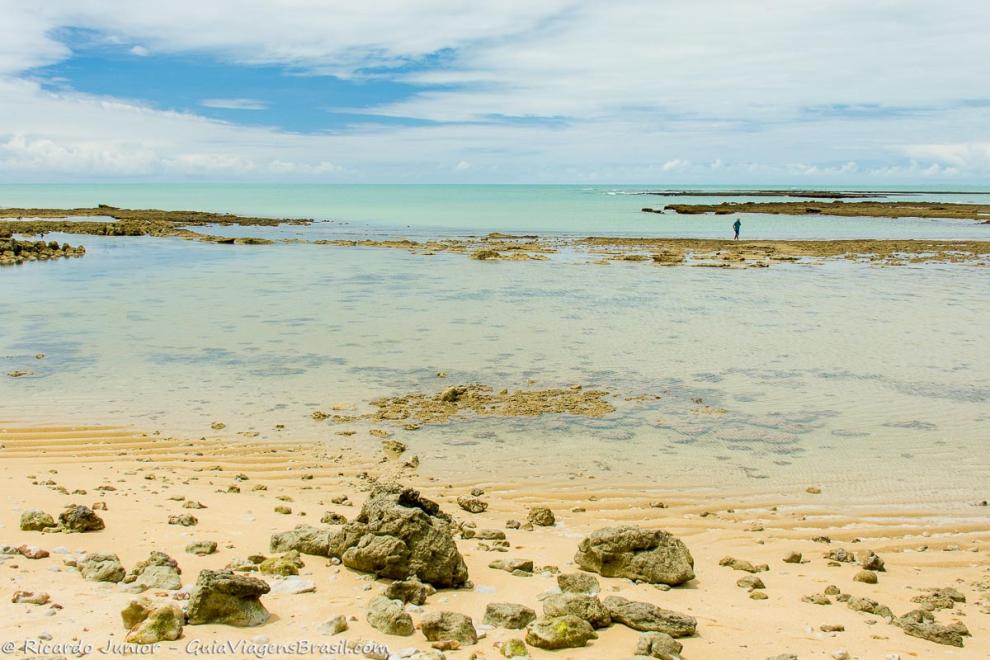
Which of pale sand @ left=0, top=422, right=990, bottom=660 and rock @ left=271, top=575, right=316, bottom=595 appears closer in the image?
pale sand @ left=0, top=422, right=990, bottom=660

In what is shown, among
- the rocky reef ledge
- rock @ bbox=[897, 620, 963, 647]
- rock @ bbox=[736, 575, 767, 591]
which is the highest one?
the rocky reef ledge

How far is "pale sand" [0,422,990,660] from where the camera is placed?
468cm

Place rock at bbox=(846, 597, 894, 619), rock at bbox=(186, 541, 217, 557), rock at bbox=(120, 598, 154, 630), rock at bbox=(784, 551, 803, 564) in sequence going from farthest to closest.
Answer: rock at bbox=(784, 551, 803, 564)
rock at bbox=(186, 541, 217, 557)
rock at bbox=(846, 597, 894, 619)
rock at bbox=(120, 598, 154, 630)

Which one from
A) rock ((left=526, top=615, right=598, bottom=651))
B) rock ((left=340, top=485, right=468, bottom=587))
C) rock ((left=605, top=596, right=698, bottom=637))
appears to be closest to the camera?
rock ((left=526, top=615, right=598, bottom=651))

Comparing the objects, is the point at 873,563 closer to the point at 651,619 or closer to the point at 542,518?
the point at 651,619

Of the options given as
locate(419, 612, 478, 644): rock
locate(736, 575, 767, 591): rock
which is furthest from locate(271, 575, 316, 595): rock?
locate(736, 575, 767, 591): rock

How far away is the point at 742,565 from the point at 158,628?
14.6ft

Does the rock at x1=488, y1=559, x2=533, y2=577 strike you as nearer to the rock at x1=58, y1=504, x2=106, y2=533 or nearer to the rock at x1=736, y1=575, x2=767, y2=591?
the rock at x1=736, y1=575, x2=767, y2=591

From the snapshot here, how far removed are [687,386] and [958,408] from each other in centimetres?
401

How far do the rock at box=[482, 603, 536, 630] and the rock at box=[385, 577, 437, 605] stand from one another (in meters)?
0.48

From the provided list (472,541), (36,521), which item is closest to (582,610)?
(472,541)

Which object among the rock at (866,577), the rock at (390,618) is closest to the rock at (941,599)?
the rock at (866,577)

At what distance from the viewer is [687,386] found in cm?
1263

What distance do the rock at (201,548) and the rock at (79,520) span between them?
0.94m
